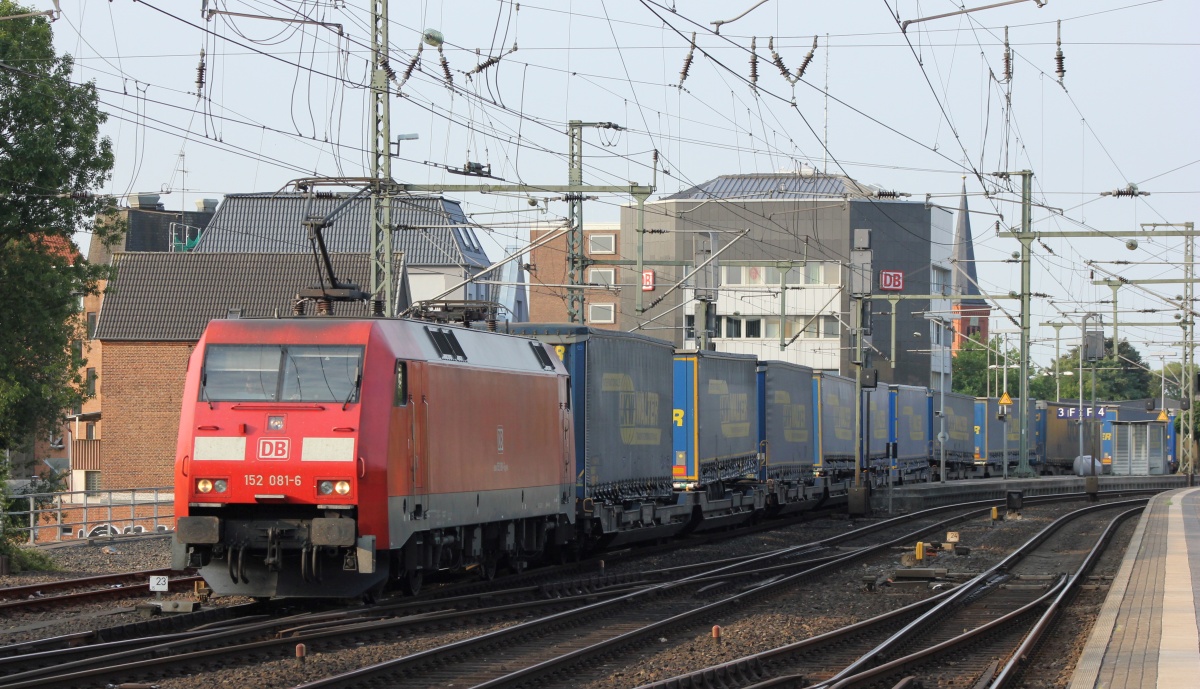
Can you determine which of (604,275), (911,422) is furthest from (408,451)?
(604,275)

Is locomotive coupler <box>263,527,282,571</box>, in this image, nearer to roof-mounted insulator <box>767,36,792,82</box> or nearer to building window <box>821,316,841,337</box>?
roof-mounted insulator <box>767,36,792,82</box>

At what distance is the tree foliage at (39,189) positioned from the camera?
35219 mm

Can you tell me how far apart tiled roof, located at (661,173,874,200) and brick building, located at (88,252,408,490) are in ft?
127

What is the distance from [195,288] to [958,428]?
2968 cm

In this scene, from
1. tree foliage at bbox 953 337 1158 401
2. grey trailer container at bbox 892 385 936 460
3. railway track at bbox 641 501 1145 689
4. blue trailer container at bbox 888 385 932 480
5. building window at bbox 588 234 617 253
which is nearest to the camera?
railway track at bbox 641 501 1145 689

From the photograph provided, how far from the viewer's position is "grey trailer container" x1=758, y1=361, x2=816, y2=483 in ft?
104

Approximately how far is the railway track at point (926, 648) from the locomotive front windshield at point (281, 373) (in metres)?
5.03

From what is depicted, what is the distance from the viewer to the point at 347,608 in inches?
599

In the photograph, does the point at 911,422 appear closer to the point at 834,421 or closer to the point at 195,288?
the point at 834,421

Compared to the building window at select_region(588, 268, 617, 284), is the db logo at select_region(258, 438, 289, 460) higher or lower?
lower

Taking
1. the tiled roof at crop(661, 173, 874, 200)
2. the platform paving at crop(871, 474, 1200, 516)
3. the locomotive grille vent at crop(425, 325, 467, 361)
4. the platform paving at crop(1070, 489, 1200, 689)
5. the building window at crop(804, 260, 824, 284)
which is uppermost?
the tiled roof at crop(661, 173, 874, 200)

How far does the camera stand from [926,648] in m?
13.7

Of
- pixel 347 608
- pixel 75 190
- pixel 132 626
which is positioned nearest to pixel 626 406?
pixel 347 608

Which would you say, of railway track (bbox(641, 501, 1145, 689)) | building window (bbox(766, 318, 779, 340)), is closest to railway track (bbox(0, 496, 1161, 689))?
railway track (bbox(641, 501, 1145, 689))
